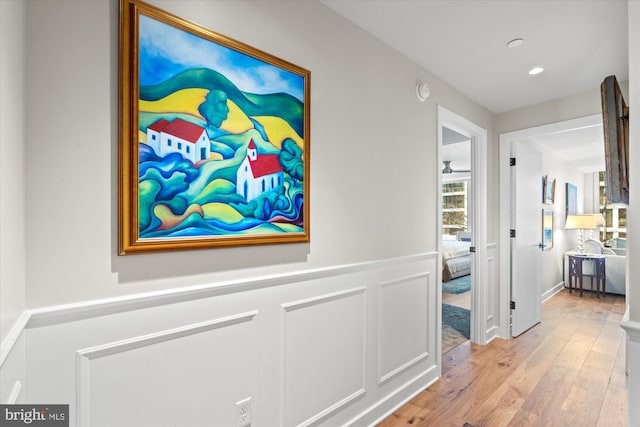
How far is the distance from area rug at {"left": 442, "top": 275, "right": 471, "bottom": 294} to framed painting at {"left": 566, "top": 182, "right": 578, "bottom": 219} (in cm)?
243

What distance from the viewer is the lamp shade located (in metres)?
5.48

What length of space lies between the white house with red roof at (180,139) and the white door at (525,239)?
129 inches

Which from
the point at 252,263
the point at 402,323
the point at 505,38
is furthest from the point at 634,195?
the point at 252,263

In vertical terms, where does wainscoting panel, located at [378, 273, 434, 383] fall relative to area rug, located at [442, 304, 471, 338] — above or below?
above

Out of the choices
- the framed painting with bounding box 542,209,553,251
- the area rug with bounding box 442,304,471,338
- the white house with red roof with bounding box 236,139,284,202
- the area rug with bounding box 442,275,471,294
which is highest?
the white house with red roof with bounding box 236,139,284,202

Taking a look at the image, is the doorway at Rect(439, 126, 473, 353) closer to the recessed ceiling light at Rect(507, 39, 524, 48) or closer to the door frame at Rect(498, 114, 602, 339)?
the door frame at Rect(498, 114, 602, 339)

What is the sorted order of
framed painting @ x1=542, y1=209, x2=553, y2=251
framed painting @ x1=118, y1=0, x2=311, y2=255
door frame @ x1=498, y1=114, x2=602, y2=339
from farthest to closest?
framed painting @ x1=542, y1=209, x2=553, y2=251
door frame @ x1=498, y1=114, x2=602, y2=339
framed painting @ x1=118, y1=0, x2=311, y2=255

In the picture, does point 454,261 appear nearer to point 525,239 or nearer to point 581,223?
point 581,223

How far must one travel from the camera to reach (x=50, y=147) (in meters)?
0.96

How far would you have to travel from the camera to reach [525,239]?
3.56 metres

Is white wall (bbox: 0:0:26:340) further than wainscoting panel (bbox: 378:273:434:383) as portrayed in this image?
No

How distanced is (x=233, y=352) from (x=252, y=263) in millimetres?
378

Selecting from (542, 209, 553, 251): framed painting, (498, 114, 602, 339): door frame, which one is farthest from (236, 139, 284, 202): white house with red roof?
(542, 209, 553, 251): framed painting

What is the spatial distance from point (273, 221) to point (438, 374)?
6.48 feet
